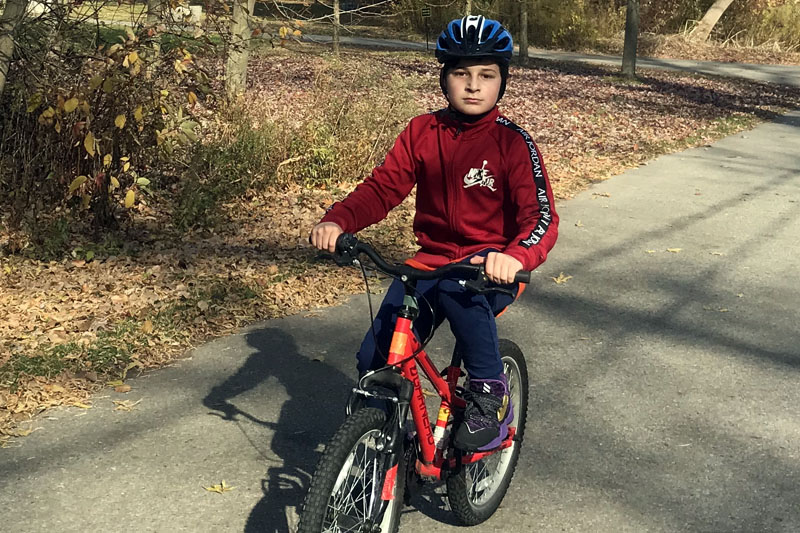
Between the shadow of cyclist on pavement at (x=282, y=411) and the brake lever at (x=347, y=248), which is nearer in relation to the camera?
the brake lever at (x=347, y=248)

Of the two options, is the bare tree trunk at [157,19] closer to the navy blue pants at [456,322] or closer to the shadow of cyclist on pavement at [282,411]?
the shadow of cyclist on pavement at [282,411]

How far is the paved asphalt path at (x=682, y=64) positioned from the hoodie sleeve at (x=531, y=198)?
23.7m

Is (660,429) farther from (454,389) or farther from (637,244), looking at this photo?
(637,244)

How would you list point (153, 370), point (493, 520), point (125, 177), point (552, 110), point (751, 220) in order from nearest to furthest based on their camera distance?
point (493, 520)
point (153, 370)
point (125, 177)
point (751, 220)
point (552, 110)

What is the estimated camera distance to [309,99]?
10.8 metres

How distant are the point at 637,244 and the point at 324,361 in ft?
13.1

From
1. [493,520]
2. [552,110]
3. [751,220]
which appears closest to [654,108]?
[552,110]

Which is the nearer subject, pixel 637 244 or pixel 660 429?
pixel 660 429

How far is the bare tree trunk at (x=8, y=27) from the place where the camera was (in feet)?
22.2

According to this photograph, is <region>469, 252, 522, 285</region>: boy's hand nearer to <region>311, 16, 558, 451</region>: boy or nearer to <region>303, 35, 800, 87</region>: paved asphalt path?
<region>311, 16, 558, 451</region>: boy

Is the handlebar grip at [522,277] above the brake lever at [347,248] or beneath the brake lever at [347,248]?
beneath

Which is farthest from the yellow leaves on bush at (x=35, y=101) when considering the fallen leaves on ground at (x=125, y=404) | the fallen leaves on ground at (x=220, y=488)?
the fallen leaves on ground at (x=220, y=488)

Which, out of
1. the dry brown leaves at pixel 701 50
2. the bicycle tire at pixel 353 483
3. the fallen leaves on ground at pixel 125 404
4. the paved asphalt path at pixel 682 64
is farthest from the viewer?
the dry brown leaves at pixel 701 50

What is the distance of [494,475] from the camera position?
13.7 ft
